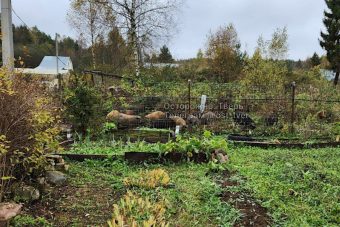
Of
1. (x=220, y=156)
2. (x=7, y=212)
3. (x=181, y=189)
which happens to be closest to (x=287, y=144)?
(x=220, y=156)

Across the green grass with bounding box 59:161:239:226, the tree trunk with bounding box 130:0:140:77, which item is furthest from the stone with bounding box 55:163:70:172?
the tree trunk with bounding box 130:0:140:77

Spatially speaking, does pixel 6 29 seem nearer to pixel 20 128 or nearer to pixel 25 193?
pixel 20 128

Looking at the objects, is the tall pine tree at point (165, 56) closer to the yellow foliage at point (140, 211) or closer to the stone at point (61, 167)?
the stone at point (61, 167)

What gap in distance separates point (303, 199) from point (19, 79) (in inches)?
151

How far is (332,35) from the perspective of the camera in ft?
99.6

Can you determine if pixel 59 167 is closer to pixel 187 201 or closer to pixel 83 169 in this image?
pixel 83 169

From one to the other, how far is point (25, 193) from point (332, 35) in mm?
30785

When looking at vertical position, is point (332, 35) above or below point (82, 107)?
above

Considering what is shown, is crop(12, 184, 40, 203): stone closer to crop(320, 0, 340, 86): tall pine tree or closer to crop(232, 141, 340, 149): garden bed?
crop(232, 141, 340, 149): garden bed

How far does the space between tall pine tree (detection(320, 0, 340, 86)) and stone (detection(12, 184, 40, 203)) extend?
28.1 m

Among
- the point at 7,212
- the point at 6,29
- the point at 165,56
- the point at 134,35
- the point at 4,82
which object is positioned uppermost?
the point at 134,35

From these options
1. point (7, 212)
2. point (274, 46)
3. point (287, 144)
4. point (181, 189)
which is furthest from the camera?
point (274, 46)

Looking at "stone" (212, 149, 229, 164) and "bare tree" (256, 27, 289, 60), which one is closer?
"stone" (212, 149, 229, 164)

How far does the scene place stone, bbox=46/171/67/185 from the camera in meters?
5.17
